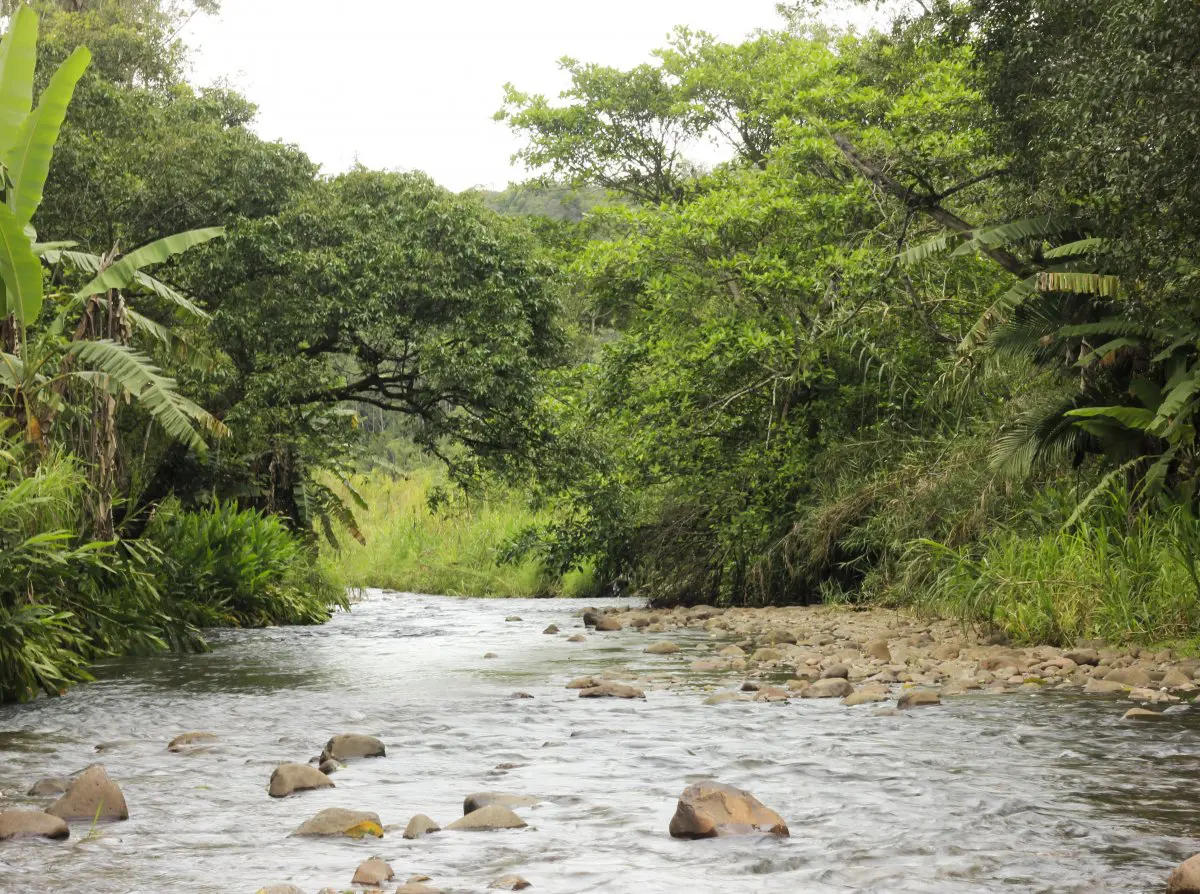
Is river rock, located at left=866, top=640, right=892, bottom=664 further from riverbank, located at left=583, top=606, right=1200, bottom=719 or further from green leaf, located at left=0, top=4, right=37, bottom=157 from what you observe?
green leaf, located at left=0, top=4, right=37, bottom=157

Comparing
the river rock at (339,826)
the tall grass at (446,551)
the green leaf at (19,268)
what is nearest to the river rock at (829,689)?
the river rock at (339,826)

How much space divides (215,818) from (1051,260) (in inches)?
409

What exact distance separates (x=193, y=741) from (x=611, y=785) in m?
2.50

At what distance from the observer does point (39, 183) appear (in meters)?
9.80

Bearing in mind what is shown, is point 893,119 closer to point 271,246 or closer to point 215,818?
point 271,246

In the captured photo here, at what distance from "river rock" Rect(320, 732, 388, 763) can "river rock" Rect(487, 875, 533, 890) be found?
2.33 metres

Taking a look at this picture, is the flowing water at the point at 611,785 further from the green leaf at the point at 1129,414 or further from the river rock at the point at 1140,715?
the green leaf at the point at 1129,414

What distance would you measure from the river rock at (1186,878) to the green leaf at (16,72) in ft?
30.8

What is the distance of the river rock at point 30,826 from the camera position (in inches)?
166

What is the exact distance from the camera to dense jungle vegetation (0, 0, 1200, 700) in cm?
962

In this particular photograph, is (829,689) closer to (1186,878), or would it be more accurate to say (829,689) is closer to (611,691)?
(611,691)

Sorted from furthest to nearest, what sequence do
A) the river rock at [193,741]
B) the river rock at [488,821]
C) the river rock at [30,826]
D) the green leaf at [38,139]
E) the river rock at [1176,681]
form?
the green leaf at [38,139]
the river rock at [1176,681]
the river rock at [193,741]
the river rock at [488,821]
the river rock at [30,826]

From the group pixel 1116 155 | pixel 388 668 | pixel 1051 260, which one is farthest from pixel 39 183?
pixel 1051 260

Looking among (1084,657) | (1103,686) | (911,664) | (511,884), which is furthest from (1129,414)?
(511,884)
